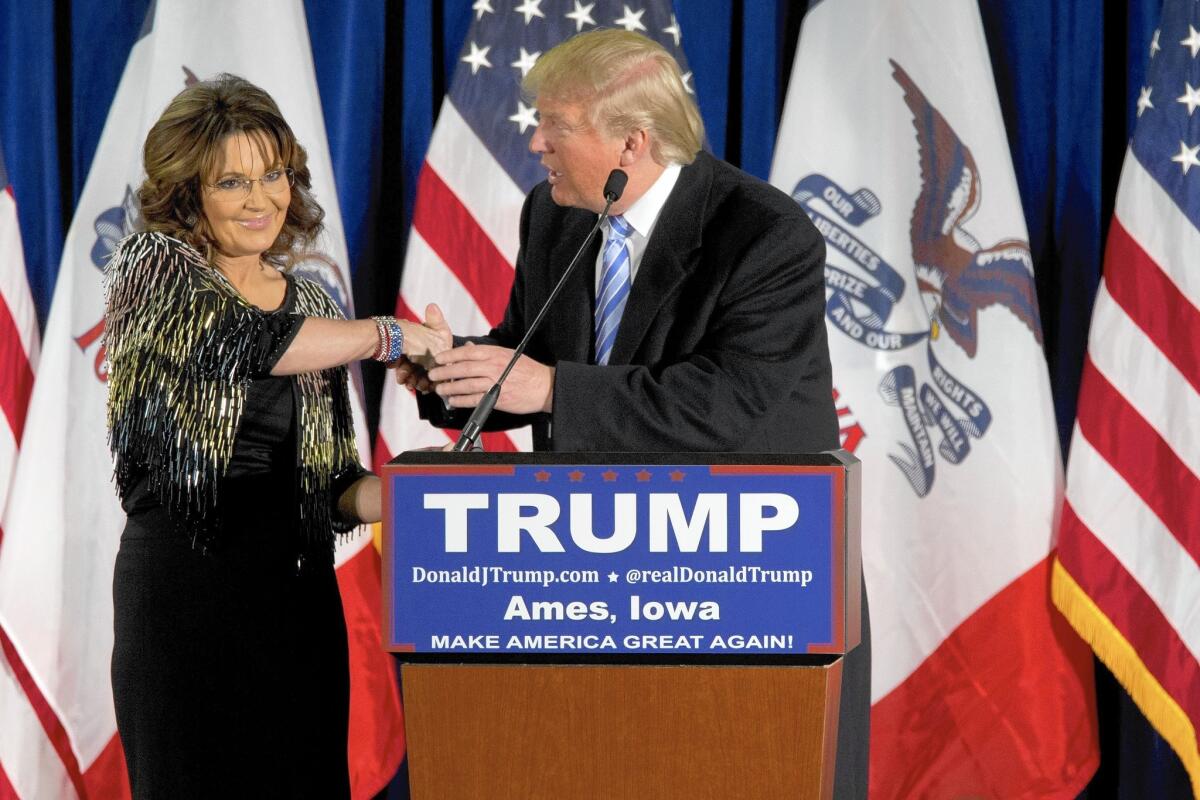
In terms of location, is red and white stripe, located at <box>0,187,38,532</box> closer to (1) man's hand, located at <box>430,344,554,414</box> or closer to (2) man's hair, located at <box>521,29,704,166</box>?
(2) man's hair, located at <box>521,29,704,166</box>

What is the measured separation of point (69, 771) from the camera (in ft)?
10.4

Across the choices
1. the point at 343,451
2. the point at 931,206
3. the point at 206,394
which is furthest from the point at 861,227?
the point at 206,394

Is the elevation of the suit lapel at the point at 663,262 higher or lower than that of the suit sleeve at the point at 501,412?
higher

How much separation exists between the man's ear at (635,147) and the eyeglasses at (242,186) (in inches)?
22.7

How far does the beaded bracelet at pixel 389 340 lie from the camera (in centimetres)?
206

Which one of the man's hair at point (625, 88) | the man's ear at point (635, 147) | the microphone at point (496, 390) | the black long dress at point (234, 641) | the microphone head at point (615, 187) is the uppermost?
the man's hair at point (625, 88)

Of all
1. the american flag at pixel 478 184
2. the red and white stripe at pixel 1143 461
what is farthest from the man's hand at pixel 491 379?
the red and white stripe at pixel 1143 461

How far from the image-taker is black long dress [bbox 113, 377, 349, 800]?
2014 millimetres

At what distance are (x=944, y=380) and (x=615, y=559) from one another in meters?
1.90

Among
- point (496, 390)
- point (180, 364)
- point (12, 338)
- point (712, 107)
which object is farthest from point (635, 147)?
point (12, 338)

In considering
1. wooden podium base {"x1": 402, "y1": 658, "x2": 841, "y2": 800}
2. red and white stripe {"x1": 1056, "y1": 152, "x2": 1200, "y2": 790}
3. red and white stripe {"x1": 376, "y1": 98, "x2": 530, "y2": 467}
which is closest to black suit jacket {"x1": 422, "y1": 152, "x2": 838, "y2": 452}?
wooden podium base {"x1": 402, "y1": 658, "x2": 841, "y2": 800}

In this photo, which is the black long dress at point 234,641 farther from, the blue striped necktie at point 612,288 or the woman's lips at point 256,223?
the blue striped necktie at point 612,288

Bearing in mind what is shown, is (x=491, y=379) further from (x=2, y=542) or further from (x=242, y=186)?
(x=2, y=542)

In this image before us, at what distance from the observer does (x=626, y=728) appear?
4.62 feet
